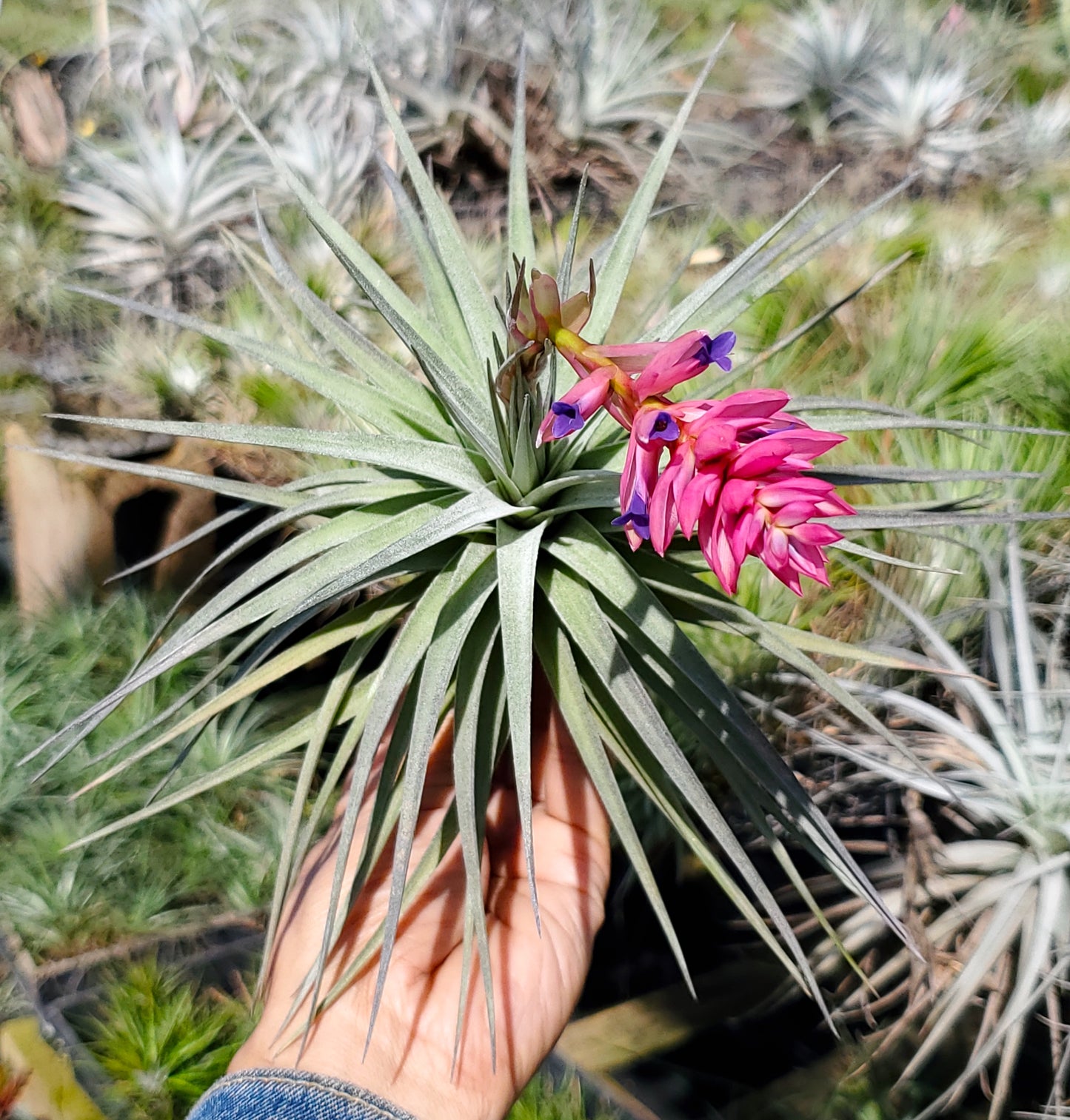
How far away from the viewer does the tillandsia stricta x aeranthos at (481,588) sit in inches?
40.9

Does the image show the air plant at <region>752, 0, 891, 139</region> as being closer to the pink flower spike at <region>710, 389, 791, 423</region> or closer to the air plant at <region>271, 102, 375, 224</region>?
the air plant at <region>271, 102, 375, 224</region>

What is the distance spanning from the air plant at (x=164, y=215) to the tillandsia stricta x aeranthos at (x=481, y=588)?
2.47 metres

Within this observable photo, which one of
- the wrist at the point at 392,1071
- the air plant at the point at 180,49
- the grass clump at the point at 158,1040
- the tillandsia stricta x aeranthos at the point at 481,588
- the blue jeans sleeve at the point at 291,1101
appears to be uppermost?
the air plant at the point at 180,49

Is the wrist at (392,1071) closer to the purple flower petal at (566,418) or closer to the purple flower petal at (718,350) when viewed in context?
the purple flower petal at (566,418)

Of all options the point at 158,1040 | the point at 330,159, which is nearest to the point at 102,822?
the point at 158,1040

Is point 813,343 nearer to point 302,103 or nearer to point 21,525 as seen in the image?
point 21,525

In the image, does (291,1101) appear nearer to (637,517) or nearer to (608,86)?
(637,517)

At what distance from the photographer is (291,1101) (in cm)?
108

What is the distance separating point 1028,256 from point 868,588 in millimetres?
2246

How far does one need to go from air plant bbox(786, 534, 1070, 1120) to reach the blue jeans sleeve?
0.86 meters

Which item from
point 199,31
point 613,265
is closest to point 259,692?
point 613,265

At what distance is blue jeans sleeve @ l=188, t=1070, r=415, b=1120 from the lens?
1066 mm

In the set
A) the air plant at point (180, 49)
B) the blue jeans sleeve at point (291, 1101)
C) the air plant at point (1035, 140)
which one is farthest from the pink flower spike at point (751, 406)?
the air plant at point (1035, 140)

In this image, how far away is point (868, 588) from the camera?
6.44 feet
